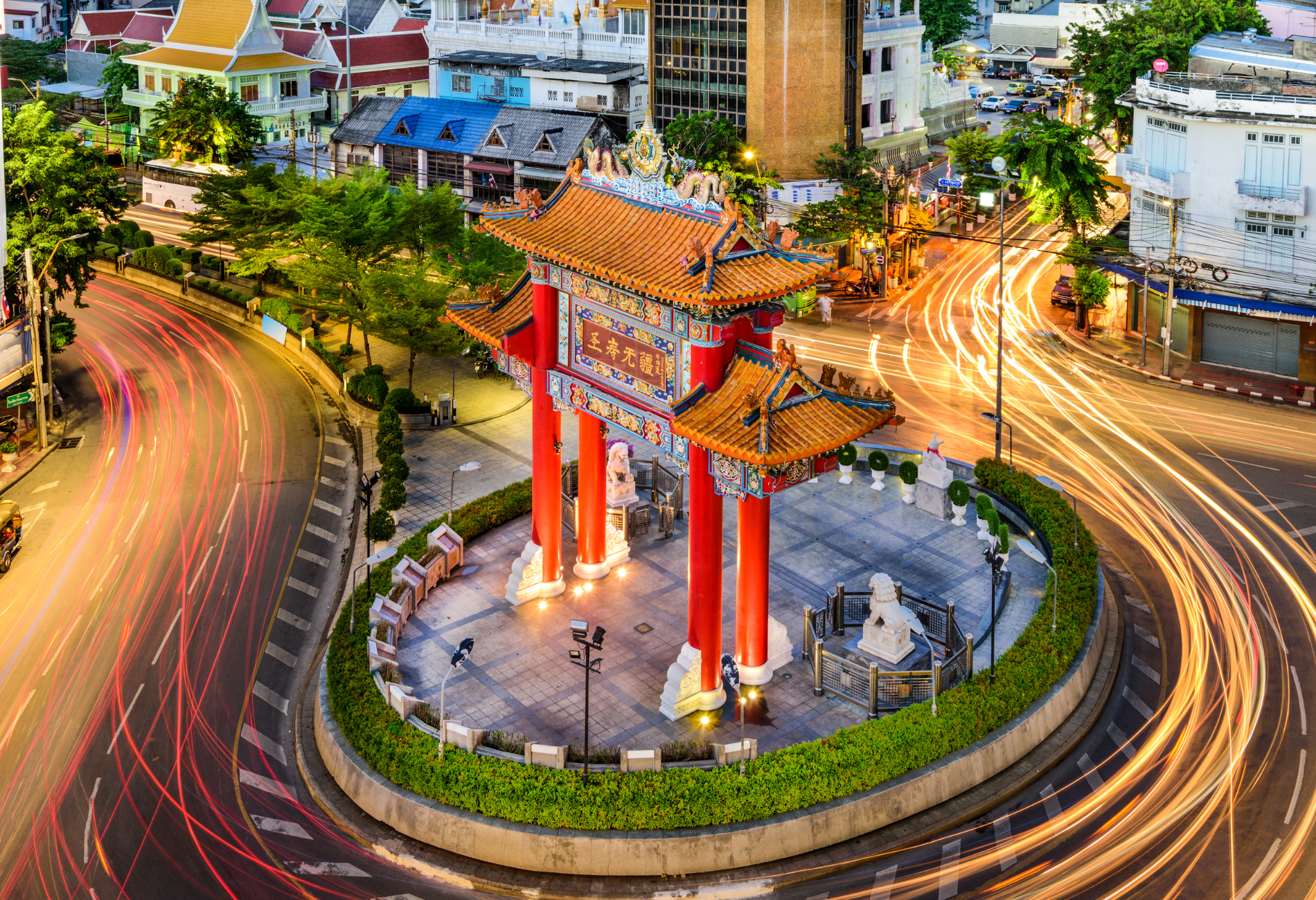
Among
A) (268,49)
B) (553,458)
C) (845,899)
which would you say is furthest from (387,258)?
(268,49)

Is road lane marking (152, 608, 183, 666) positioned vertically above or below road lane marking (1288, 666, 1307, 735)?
above

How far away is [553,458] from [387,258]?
108ft

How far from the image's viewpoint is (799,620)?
4775cm

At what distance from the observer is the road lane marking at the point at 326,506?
6125 cm

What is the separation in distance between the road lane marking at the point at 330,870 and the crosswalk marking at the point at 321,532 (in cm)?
2228

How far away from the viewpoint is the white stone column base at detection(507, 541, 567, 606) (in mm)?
49062

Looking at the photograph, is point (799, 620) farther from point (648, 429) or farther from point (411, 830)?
point (411, 830)

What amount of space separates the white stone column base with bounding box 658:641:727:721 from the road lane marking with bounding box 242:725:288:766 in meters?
11.7

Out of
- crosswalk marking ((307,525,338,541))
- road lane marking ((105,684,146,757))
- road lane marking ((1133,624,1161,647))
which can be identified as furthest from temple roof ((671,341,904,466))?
crosswalk marking ((307,525,338,541))

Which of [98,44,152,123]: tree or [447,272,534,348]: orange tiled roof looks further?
[98,44,152,123]: tree

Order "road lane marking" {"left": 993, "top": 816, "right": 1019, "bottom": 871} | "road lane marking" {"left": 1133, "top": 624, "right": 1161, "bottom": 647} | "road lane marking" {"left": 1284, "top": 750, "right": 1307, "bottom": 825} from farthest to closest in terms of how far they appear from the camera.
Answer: "road lane marking" {"left": 1133, "top": 624, "right": 1161, "bottom": 647}
"road lane marking" {"left": 1284, "top": 750, "right": 1307, "bottom": 825}
"road lane marking" {"left": 993, "top": 816, "right": 1019, "bottom": 871}

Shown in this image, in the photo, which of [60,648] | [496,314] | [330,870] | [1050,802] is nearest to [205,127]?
[60,648]

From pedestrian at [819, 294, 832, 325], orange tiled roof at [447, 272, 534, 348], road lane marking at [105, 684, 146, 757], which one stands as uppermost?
orange tiled roof at [447, 272, 534, 348]

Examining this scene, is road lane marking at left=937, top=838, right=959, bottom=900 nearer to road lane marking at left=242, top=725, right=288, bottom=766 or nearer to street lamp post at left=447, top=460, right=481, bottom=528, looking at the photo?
road lane marking at left=242, top=725, right=288, bottom=766
